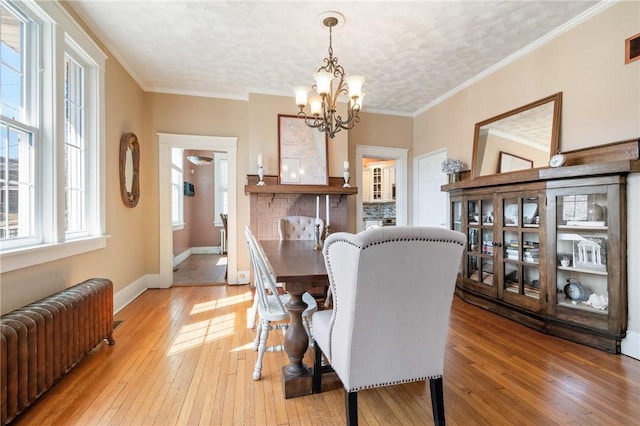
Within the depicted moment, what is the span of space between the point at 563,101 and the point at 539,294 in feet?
5.85

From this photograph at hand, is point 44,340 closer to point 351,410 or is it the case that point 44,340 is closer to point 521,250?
point 351,410

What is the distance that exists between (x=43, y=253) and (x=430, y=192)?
456 centimetres

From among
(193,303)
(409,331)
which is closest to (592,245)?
(409,331)

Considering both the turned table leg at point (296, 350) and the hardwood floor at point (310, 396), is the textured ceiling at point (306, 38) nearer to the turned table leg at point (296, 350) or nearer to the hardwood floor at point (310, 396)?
the turned table leg at point (296, 350)

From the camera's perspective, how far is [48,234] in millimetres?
2102

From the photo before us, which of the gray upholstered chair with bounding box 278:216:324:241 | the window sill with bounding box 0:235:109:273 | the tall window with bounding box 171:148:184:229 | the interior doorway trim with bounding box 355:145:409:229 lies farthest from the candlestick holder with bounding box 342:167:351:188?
the tall window with bounding box 171:148:184:229

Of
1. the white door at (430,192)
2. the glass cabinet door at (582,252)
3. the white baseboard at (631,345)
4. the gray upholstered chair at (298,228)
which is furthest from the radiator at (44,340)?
the white door at (430,192)

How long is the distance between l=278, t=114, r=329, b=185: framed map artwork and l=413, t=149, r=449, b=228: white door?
5.61 ft

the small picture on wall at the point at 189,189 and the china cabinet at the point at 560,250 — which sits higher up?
the small picture on wall at the point at 189,189

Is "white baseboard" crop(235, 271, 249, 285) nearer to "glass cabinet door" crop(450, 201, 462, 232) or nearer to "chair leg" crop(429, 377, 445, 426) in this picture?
"glass cabinet door" crop(450, 201, 462, 232)

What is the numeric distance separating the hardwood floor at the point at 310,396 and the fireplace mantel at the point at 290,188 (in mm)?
1836

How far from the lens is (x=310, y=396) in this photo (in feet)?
5.58

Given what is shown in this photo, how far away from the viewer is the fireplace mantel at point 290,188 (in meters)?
3.84

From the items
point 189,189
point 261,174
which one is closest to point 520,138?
point 261,174
